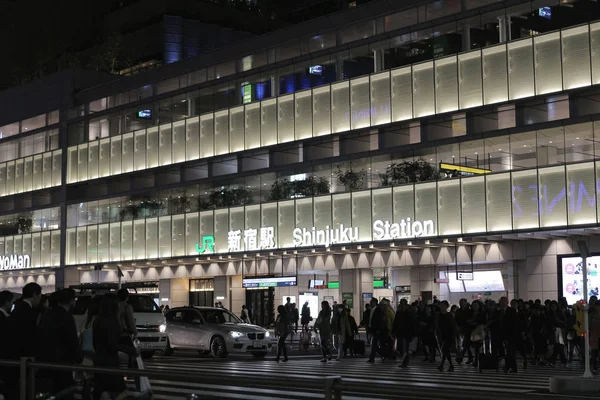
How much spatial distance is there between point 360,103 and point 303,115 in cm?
362

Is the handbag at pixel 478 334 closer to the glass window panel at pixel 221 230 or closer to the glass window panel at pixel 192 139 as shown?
the glass window panel at pixel 221 230

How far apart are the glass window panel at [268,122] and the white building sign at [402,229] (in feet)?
27.0

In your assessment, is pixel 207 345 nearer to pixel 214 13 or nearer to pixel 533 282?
pixel 533 282

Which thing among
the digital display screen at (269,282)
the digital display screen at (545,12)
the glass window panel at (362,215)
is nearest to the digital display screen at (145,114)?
the digital display screen at (269,282)

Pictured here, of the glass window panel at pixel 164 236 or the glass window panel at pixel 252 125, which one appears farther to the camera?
the glass window panel at pixel 164 236

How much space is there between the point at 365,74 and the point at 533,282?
1223cm

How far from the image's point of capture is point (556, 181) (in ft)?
113

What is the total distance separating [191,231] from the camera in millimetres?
50250

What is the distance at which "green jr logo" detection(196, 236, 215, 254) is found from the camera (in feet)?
160

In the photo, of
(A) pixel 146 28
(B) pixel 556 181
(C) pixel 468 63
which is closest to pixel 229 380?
(B) pixel 556 181

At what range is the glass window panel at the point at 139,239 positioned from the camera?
53.1 m

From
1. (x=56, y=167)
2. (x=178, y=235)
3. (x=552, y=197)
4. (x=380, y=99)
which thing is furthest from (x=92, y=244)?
(x=552, y=197)

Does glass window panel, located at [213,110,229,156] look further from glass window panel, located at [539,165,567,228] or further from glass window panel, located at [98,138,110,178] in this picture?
glass window panel, located at [539,165,567,228]

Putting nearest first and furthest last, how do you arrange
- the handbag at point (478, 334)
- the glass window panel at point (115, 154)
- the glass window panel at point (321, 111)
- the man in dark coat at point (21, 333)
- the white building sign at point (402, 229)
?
the man in dark coat at point (21, 333) → the handbag at point (478, 334) → the white building sign at point (402, 229) → the glass window panel at point (321, 111) → the glass window panel at point (115, 154)
